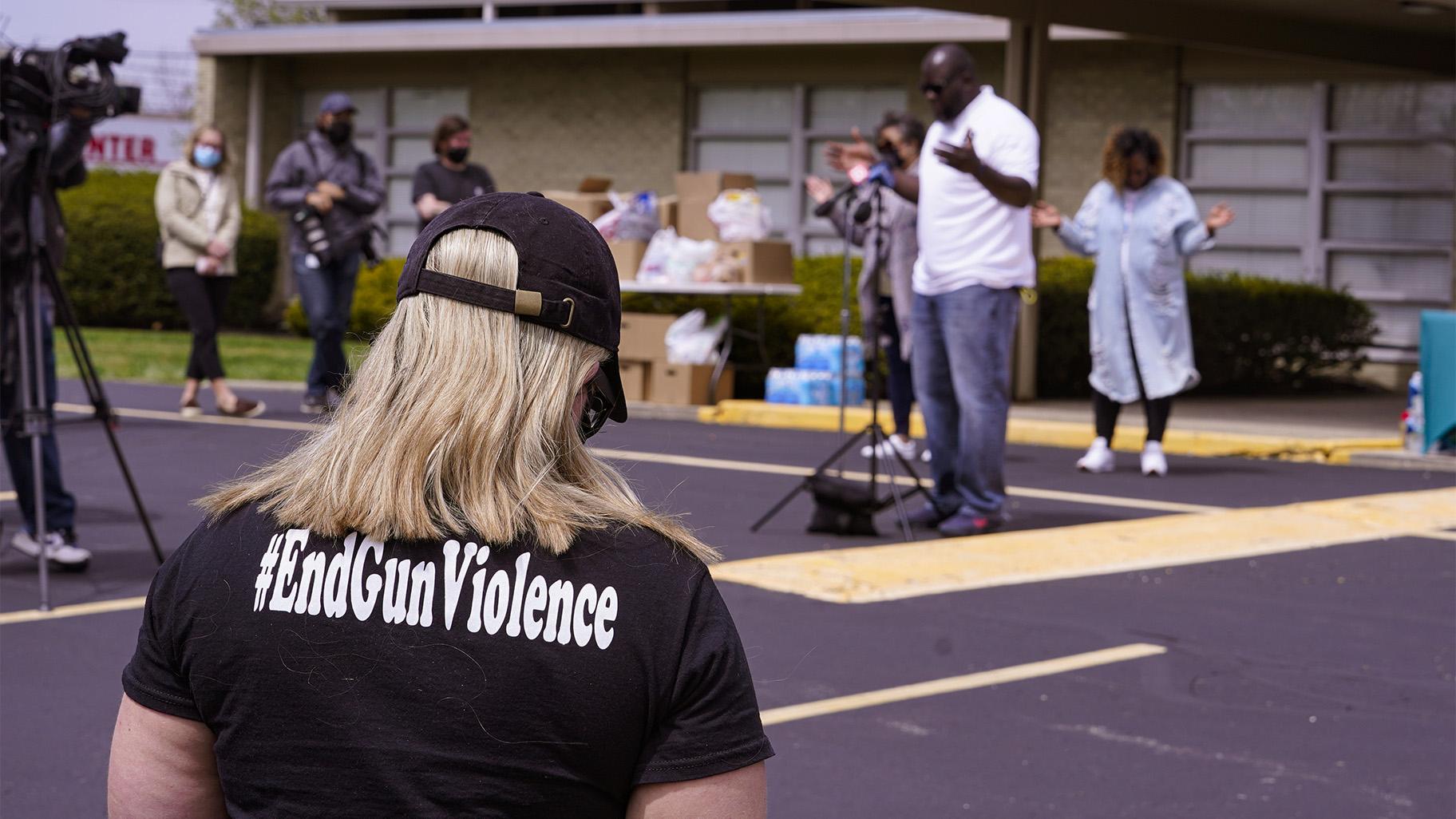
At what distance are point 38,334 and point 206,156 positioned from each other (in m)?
6.53

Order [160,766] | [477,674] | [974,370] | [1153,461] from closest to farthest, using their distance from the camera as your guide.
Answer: [477,674] → [160,766] → [974,370] → [1153,461]

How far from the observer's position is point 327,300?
12.8m

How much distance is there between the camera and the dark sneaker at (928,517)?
27.4 ft

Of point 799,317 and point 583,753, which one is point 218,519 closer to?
point 583,753

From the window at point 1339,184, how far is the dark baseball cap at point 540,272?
18495 mm

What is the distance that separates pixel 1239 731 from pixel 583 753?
352 centimetres

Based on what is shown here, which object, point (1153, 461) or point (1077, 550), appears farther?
point (1153, 461)

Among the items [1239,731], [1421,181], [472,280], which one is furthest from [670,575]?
[1421,181]

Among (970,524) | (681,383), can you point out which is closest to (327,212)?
(681,383)

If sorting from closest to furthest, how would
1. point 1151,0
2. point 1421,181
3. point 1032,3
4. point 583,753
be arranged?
1. point 583,753
2. point 1032,3
3. point 1151,0
4. point 1421,181

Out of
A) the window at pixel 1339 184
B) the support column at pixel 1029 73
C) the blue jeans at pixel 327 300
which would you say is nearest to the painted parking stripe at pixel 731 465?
the blue jeans at pixel 327 300

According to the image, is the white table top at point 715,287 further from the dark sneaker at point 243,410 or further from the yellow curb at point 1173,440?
the dark sneaker at point 243,410

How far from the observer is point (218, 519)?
2041mm

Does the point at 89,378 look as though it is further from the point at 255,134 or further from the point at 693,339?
the point at 255,134
